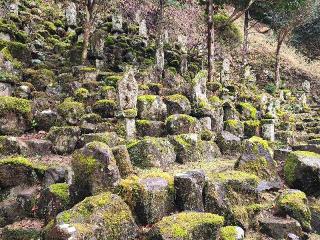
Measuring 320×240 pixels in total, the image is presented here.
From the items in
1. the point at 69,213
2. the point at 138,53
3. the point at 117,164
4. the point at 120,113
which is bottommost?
the point at 69,213

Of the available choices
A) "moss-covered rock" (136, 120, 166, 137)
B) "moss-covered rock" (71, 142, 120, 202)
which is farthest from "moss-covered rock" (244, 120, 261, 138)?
"moss-covered rock" (71, 142, 120, 202)

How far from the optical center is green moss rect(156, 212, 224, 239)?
517 cm

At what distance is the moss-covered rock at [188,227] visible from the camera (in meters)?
5.15

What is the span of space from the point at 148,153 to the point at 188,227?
3.10 m

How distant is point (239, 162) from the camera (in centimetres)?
Answer: 834

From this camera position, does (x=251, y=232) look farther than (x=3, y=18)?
No

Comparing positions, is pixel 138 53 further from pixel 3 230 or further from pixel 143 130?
pixel 3 230

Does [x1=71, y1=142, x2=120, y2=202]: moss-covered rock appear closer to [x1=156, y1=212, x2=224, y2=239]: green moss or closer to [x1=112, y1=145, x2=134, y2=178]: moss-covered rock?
[x1=112, y1=145, x2=134, y2=178]: moss-covered rock

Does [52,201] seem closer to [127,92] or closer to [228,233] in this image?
[228,233]

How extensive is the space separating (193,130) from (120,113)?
2142 mm

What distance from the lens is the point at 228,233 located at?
5.71 m

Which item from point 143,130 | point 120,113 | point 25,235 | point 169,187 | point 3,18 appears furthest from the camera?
point 3,18

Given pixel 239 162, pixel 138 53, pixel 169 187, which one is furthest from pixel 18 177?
pixel 138 53

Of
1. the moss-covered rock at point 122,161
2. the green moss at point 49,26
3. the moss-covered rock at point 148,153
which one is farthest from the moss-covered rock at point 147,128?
the green moss at point 49,26
